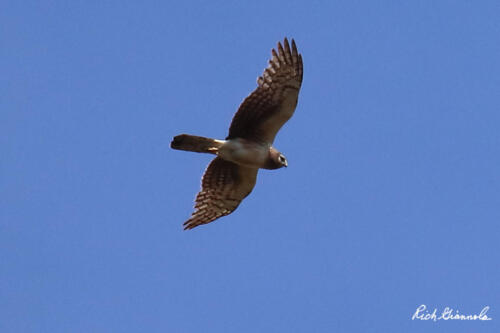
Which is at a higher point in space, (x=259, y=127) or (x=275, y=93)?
(x=275, y=93)

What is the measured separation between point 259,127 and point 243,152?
464 mm

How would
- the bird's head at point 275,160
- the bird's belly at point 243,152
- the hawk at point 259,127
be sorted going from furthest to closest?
1. the bird's head at point 275,160
2. the bird's belly at point 243,152
3. the hawk at point 259,127

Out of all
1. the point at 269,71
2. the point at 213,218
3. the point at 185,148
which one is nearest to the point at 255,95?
the point at 269,71

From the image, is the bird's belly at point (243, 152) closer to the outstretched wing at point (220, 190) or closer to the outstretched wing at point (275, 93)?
the outstretched wing at point (275, 93)

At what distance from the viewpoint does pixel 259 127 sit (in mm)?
13312

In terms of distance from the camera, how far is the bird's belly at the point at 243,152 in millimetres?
13211

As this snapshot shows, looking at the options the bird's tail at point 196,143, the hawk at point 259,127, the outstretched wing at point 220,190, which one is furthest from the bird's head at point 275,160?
the bird's tail at point 196,143

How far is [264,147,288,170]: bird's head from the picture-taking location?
43.9 ft

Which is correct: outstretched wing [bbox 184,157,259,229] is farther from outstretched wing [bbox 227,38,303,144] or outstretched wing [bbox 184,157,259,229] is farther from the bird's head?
outstretched wing [bbox 227,38,303,144]

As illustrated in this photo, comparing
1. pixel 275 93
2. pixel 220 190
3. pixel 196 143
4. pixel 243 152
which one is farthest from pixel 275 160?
Result: pixel 196 143

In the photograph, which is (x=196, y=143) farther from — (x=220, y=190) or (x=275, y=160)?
(x=220, y=190)

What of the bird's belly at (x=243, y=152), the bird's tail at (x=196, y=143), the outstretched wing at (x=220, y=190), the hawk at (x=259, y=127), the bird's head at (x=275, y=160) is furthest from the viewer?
the outstretched wing at (x=220, y=190)

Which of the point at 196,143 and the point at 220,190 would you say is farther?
the point at 220,190

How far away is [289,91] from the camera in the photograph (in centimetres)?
1307
